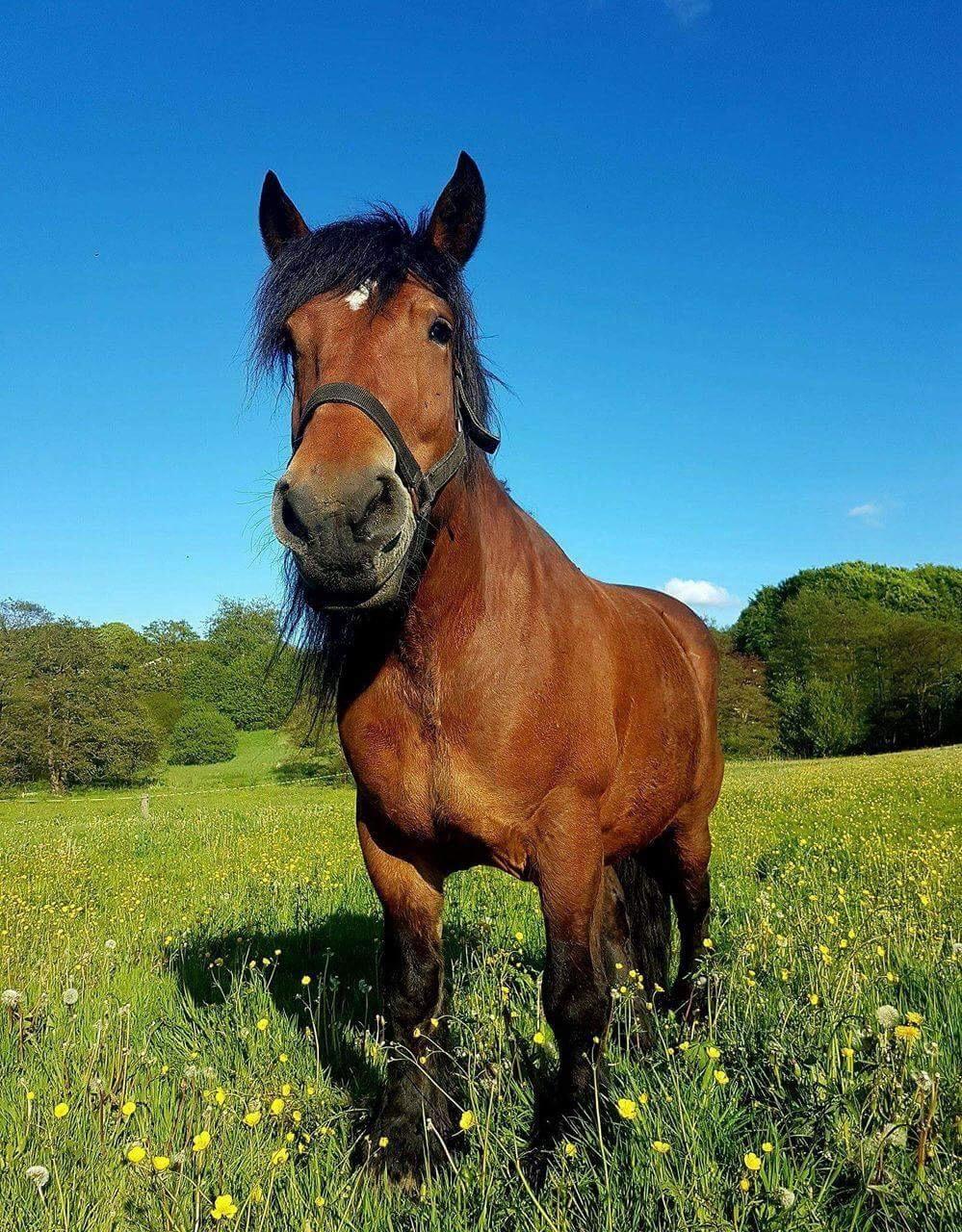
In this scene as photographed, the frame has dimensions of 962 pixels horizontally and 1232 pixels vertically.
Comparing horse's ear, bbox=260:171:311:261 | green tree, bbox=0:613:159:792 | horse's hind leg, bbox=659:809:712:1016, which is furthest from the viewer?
green tree, bbox=0:613:159:792

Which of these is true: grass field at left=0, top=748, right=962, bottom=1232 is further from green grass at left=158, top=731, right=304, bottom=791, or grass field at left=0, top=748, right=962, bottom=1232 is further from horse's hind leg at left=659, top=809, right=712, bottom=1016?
green grass at left=158, top=731, right=304, bottom=791

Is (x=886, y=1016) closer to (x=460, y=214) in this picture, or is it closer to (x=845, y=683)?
(x=460, y=214)

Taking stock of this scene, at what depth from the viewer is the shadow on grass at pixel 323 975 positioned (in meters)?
3.76

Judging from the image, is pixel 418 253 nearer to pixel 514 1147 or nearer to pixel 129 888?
pixel 514 1147

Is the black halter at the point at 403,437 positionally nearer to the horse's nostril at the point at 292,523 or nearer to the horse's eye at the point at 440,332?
the horse's eye at the point at 440,332

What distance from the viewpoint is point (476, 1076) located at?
3162mm

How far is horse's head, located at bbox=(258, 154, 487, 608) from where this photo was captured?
2.16 m

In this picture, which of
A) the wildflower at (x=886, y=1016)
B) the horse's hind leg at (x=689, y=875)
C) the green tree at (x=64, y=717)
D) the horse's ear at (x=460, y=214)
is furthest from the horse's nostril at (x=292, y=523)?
the green tree at (x=64, y=717)

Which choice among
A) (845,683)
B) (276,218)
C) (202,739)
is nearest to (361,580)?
(276,218)

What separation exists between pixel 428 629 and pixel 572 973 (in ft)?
4.61

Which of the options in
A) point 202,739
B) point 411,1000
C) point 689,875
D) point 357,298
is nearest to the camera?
point 357,298

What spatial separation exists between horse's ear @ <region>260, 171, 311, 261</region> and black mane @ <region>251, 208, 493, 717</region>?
1.12 feet

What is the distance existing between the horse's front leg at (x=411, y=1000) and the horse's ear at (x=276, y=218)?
8.15 ft

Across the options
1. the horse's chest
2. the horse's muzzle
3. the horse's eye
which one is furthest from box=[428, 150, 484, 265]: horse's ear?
the horse's chest
